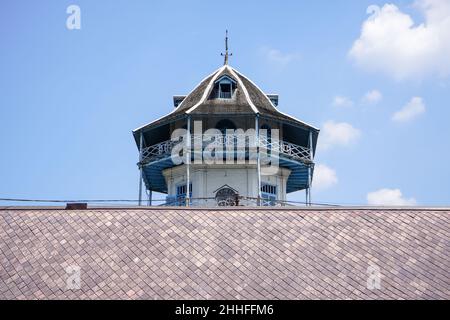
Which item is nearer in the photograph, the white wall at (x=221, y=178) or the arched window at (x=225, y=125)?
the white wall at (x=221, y=178)

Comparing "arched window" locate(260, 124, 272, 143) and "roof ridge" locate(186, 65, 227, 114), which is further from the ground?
"roof ridge" locate(186, 65, 227, 114)

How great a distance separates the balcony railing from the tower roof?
105 cm

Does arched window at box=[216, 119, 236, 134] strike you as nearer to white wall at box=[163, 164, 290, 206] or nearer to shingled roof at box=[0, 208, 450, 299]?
white wall at box=[163, 164, 290, 206]

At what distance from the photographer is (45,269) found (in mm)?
15461

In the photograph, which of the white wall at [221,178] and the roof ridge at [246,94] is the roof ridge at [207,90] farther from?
the white wall at [221,178]

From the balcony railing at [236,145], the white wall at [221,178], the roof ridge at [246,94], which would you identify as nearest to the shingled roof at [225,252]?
the balcony railing at [236,145]

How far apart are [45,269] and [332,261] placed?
20.9ft

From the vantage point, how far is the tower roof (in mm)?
31172

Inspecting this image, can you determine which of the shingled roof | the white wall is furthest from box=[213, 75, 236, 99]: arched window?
the shingled roof

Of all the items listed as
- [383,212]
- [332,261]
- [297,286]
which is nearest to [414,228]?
[383,212]

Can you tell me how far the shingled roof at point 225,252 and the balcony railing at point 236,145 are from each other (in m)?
12.9

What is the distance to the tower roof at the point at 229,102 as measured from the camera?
102 feet

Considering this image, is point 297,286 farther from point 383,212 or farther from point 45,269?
point 45,269

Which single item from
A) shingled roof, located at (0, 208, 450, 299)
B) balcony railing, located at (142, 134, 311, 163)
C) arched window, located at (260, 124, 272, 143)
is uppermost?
arched window, located at (260, 124, 272, 143)
